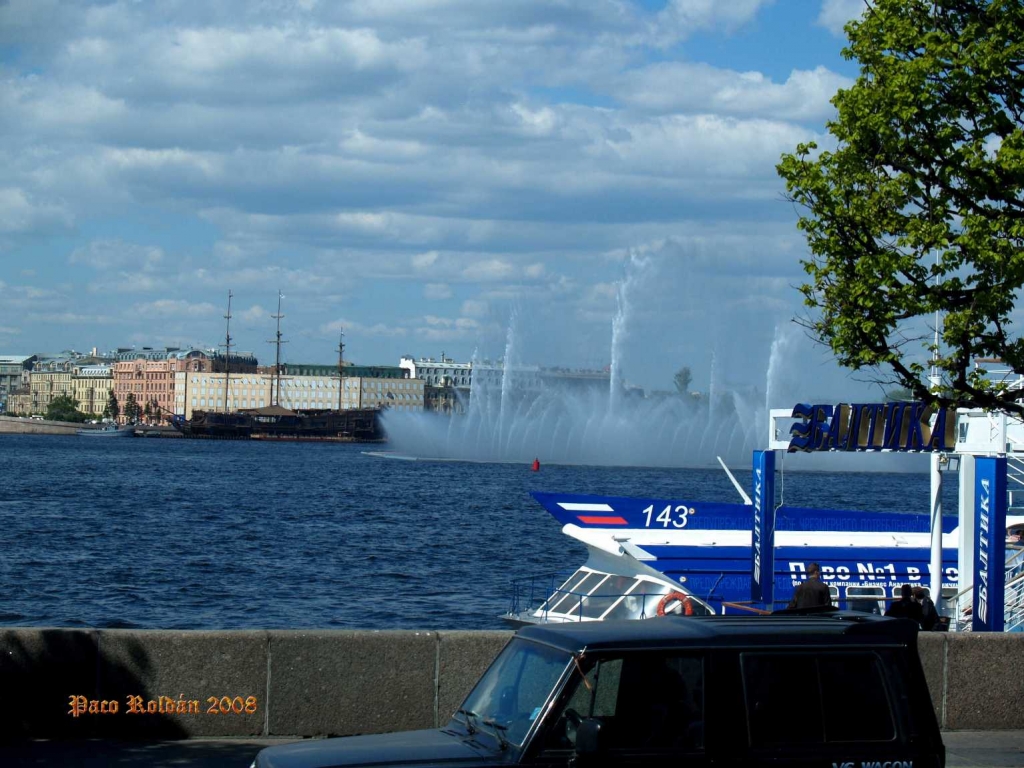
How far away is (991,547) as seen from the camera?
16906mm

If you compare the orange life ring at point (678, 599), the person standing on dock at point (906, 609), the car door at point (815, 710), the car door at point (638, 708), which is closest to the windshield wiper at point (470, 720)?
the car door at point (638, 708)

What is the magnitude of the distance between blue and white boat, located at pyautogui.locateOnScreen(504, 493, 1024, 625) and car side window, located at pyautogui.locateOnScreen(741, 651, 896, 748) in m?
15.9

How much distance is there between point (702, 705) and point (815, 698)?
2.38 feet

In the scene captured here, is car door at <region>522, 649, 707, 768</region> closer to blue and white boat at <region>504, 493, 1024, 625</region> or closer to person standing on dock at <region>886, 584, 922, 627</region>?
person standing on dock at <region>886, 584, 922, 627</region>

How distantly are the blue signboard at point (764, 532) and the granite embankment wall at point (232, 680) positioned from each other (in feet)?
30.2

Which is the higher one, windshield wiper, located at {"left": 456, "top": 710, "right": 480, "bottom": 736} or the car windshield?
the car windshield

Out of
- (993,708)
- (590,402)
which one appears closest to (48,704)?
(993,708)

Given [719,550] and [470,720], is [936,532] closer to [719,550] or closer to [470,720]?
[719,550]

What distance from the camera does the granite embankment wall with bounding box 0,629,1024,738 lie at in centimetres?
1205

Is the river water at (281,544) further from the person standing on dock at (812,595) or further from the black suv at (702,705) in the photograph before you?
the black suv at (702,705)

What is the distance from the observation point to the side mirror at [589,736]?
6879 millimetres

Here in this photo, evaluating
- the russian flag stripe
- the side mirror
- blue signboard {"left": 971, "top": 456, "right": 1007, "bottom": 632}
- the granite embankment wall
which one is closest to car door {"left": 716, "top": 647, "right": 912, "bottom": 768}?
the side mirror

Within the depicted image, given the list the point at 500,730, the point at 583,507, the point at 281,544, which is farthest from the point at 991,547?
the point at 281,544

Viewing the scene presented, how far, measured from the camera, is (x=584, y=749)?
689 centimetres
